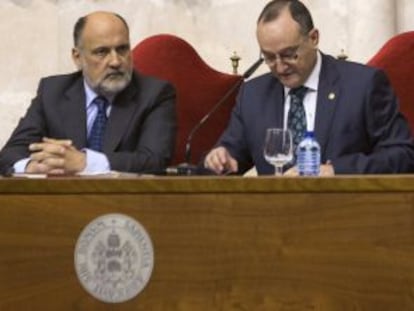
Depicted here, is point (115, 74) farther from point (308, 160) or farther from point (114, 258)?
point (114, 258)

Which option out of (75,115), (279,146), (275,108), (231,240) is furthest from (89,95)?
(231,240)

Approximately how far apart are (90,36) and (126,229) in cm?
158

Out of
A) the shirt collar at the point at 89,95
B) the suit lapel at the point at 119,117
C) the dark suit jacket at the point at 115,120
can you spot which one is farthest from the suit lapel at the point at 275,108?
the shirt collar at the point at 89,95

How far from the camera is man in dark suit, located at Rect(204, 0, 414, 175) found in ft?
11.8

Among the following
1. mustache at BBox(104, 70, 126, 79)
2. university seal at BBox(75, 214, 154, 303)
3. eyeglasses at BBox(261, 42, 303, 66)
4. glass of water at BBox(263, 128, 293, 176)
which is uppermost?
eyeglasses at BBox(261, 42, 303, 66)

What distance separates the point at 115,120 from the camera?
3.83 meters

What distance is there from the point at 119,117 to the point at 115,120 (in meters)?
0.02

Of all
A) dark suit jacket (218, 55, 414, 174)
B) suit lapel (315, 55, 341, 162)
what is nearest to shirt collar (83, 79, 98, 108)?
dark suit jacket (218, 55, 414, 174)

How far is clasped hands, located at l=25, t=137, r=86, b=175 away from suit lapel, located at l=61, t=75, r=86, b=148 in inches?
20.2

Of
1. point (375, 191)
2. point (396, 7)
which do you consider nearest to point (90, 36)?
point (396, 7)

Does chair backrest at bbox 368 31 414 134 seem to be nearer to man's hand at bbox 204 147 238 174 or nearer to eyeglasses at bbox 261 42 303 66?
eyeglasses at bbox 261 42 303 66

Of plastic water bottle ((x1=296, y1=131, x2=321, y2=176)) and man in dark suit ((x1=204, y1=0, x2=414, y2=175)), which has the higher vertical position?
man in dark suit ((x1=204, y1=0, x2=414, y2=175))

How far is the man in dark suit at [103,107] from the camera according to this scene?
12.5 ft

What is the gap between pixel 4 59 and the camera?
5160 mm
